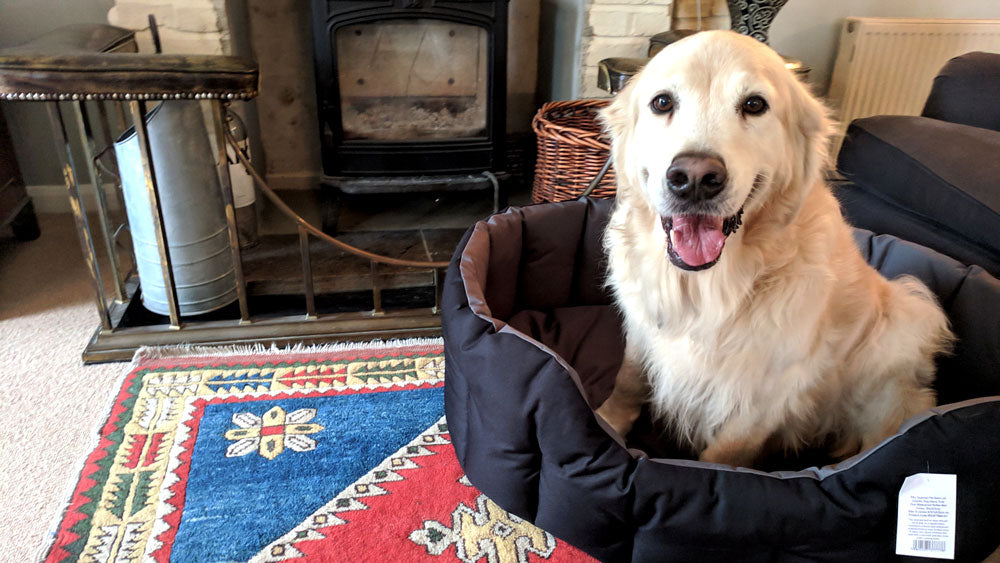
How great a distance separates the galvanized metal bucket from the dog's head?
126 cm

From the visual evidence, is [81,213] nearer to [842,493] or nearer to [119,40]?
[119,40]

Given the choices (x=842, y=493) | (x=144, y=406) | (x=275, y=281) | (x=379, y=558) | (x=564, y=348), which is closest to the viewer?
(x=842, y=493)

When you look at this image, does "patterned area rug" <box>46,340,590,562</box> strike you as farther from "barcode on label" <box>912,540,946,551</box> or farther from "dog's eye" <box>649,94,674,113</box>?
"dog's eye" <box>649,94,674,113</box>

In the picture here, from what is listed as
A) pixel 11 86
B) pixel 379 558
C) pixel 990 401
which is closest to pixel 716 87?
pixel 990 401

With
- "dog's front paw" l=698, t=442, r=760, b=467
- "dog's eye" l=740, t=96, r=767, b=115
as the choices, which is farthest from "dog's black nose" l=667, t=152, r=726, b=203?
"dog's front paw" l=698, t=442, r=760, b=467

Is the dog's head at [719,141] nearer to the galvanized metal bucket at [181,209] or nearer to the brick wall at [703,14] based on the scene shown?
the galvanized metal bucket at [181,209]

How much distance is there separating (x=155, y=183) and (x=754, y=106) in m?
1.41

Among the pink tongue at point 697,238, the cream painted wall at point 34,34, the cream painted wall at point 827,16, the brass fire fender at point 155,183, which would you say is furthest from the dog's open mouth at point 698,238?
the cream painted wall at point 34,34

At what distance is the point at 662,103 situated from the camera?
3.55 feet

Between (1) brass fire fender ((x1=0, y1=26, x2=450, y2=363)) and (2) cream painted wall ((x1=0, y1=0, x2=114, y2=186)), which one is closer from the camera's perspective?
(1) brass fire fender ((x1=0, y1=26, x2=450, y2=363))

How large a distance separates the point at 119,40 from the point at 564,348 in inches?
60.0

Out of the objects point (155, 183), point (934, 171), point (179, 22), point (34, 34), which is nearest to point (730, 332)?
point (934, 171)

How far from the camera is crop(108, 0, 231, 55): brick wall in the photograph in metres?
2.03

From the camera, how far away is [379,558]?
119 centimetres
